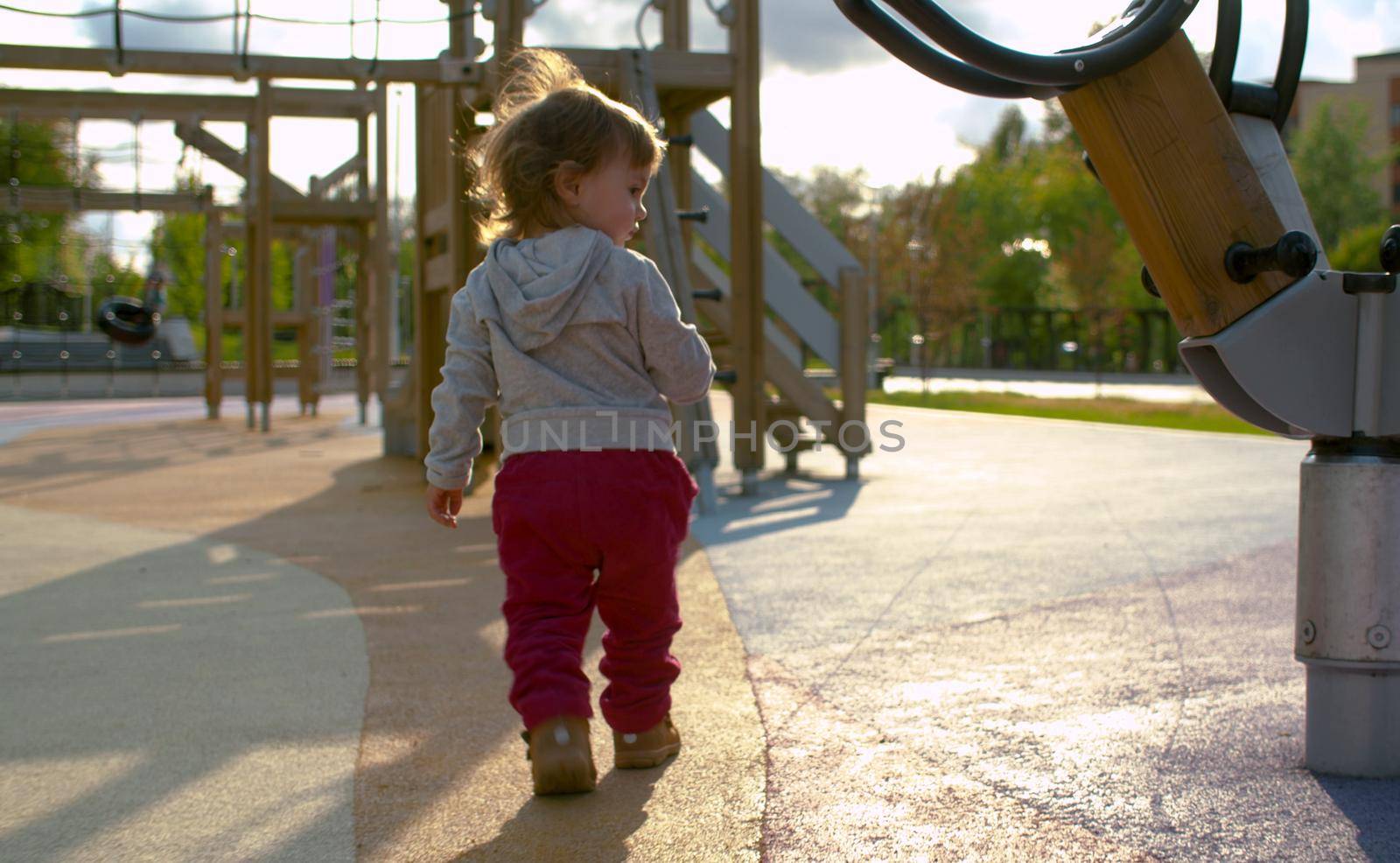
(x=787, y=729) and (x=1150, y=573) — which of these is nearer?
(x=787, y=729)

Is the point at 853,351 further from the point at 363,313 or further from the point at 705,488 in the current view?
the point at 363,313

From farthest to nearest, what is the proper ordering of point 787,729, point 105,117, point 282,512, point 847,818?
point 105,117, point 282,512, point 787,729, point 847,818

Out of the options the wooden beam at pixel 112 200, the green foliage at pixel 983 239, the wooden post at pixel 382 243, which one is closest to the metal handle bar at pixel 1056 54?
the wooden post at pixel 382 243

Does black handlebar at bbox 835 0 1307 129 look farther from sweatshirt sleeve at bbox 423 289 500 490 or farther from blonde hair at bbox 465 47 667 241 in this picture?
sweatshirt sleeve at bbox 423 289 500 490

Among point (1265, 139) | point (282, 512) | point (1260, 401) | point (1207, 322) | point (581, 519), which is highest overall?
point (1265, 139)

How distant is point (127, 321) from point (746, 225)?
2007cm

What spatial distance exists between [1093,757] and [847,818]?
0.66 meters

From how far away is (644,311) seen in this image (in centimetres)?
260

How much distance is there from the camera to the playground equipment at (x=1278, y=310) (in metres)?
2.38

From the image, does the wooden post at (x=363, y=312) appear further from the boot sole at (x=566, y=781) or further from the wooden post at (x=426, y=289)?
the boot sole at (x=566, y=781)

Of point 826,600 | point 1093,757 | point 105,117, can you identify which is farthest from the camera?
point 105,117

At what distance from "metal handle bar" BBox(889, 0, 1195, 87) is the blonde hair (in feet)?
2.49

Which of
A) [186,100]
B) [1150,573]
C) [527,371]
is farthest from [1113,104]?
[186,100]

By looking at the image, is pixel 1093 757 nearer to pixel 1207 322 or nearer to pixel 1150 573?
pixel 1207 322
